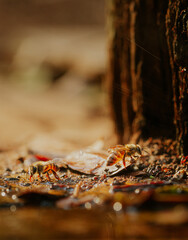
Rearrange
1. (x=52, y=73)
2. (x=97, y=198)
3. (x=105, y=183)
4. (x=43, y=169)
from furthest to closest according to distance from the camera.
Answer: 1. (x=52, y=73)
2. (x=43, y=169)
3. (x=105, y=183)
4. (x=97, y=198)

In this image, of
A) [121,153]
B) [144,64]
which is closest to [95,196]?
[121,153]

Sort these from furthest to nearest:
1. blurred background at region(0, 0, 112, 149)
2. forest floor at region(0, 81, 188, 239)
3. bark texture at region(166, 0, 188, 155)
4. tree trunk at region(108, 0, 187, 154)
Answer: blurred background at region(0, 0, 112, 149) < tree trunk at region(108, 0, 187, 154) < bark texture at region(166, 0, 188, 155) < forest floor at region(0, 81, 188, 239)

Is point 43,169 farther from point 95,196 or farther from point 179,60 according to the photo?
point 179,60

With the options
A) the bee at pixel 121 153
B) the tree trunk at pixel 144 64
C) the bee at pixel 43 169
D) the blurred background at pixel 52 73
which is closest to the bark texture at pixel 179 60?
the tree trunk at pixel 144 64

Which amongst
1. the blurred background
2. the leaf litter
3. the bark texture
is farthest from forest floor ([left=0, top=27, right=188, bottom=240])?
the blurred background

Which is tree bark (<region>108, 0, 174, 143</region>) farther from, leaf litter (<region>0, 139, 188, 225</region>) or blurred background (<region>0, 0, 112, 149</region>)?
blurred background (<region>0, 0, 112, 149</region>)

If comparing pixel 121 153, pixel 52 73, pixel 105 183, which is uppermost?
pixel 52 73

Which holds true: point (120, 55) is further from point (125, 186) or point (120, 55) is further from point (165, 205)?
point (165, 205)
